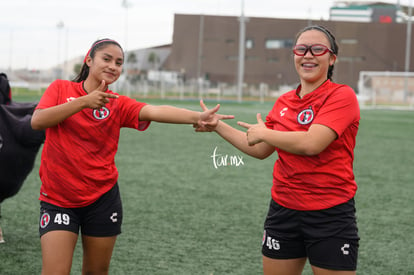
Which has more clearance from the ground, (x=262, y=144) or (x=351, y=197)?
(x=262, y=144)

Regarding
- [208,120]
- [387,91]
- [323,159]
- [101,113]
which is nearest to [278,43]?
[387,91]

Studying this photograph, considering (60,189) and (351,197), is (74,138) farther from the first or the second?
(351,197)

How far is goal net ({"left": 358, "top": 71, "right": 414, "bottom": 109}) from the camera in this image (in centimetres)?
3931

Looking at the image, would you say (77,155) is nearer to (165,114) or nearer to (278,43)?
(165,114)

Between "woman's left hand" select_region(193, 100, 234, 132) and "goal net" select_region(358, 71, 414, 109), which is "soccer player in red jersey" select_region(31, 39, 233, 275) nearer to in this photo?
"woman's left hand" select_region(193, 100, 234, 132)

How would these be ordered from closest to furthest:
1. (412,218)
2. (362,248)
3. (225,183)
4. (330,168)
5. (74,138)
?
(330,168)
(74,138)
(362,248)
(412,218)
(225,183)

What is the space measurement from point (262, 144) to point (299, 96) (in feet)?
1.45

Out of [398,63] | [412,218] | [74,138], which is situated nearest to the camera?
[74,138]

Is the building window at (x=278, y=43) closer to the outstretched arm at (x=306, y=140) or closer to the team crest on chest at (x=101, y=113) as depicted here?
the team crest on chest at (x=101, y=113)

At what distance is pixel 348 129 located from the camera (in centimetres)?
316

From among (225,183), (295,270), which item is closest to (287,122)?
(295,270)

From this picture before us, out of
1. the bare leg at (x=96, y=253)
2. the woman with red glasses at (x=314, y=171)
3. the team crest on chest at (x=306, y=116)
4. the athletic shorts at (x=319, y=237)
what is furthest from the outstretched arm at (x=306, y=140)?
the bare leg at (x=96, y=253)

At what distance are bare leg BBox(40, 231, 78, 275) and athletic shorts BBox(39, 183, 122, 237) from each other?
43 millimetres

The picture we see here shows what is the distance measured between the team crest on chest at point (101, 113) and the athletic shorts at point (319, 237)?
1.21 metres
